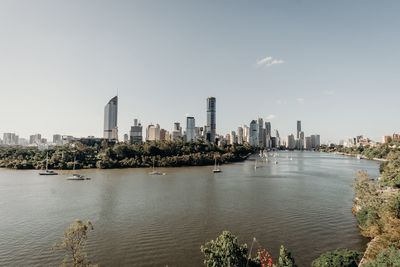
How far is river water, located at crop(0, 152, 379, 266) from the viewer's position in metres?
19.8

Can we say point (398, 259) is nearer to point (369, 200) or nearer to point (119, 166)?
point (369, 200)

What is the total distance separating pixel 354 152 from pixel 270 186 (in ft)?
455

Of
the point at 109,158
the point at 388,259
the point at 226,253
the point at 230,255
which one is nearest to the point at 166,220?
the point at 226,253

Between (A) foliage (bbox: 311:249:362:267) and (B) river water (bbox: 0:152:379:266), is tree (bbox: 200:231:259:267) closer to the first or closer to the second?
(A) foliage (bbox: 311:249:362:267)

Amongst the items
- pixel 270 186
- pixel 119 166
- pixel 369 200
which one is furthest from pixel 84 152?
pixel 369 200

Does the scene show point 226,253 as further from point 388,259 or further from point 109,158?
point 109,158

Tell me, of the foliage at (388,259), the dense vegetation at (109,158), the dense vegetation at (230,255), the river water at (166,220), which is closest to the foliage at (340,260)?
the foliage at (388,259)

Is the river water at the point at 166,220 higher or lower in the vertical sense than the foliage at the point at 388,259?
lower

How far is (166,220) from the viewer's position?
1066 inches

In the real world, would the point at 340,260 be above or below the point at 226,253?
below

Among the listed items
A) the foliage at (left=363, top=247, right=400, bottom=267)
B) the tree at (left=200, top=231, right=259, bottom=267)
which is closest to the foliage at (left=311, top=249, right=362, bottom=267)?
the foliage at (left=363, top=247, right=400, bottom=267)

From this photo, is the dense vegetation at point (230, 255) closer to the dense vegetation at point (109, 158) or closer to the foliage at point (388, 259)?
the foliage at point (388, 259)

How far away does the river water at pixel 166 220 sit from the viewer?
1977cm

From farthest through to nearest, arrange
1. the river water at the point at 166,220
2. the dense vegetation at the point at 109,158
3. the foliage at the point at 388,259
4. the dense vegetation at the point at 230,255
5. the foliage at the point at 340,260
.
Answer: the dense vegetation at the point at 109,158 → the river water at the point at 166,220 → the foliage at the point at 340,260 → the dense vegetation at the point at 230,255 → the foliage at the point at 388,259
